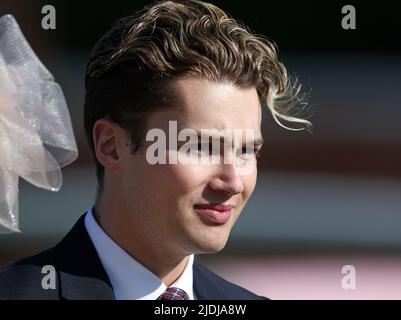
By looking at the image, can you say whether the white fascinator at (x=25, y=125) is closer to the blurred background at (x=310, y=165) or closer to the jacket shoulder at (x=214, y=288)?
the jacket shoulder at (x=214, y=288)

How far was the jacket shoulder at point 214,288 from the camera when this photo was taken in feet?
5.12

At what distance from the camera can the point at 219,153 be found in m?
1.38

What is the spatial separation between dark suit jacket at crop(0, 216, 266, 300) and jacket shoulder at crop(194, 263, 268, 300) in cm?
→ 22

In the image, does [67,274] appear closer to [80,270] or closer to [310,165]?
[80,270]

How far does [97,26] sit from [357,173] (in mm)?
1433

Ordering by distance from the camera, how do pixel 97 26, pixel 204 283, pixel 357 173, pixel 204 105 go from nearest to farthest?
1. pixel 204 105
2. pixel 204 283
3. pixel 97 26
4. pixel 357 173

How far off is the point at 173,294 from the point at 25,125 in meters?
0.40

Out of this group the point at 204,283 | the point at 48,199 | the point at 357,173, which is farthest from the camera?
the point at 357,173

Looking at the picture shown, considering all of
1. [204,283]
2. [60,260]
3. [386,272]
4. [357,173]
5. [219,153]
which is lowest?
[386,272]

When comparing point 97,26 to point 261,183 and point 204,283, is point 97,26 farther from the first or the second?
point 204,283

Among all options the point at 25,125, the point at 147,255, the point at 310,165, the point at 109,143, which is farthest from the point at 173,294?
the point at 310,165

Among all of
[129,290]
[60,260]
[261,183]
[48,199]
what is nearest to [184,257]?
[129,290]

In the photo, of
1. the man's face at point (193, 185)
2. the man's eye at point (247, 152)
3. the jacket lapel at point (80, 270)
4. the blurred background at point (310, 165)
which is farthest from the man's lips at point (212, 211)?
the blurred background at point (310, 165)

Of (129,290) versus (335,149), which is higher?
(129,290)
